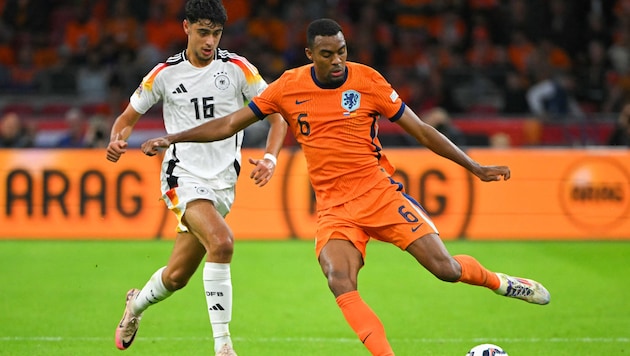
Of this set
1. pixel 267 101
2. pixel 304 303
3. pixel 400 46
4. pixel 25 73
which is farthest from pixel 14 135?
pixel 267 101

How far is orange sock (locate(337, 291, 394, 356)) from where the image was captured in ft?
19.4

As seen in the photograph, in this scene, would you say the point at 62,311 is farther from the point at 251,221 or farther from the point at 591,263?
the point at 591,263

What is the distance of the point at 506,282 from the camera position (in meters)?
6.86

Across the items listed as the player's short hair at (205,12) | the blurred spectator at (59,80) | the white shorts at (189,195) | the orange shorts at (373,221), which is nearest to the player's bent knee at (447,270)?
the orange shorts at (373,221)

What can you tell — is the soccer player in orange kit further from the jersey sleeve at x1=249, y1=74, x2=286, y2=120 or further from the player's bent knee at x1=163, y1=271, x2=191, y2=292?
the player's bent knee at x1=163, y1=271, x2=191, y2=292

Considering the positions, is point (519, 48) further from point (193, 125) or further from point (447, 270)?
point (447, 270)

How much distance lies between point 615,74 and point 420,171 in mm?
6666

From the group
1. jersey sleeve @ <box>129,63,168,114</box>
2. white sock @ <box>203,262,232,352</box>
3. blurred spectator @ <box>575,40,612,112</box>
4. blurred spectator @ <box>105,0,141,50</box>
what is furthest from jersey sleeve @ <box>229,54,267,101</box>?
blurred spectator @ <box>575,40,612,112</box>

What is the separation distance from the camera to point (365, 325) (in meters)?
5.99

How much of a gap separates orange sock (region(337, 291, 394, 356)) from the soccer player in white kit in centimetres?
107

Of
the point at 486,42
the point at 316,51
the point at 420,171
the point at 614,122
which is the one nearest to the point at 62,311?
the point at 316,51

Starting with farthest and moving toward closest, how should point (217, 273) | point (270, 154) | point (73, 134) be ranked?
1. point (73, 134)
2. point (270, 154)
3. point (217, 273)

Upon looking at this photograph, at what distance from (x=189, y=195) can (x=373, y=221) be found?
4.47ft

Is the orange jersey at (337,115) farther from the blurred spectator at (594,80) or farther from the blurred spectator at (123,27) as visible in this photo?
the blurred spectator at (594,80)
